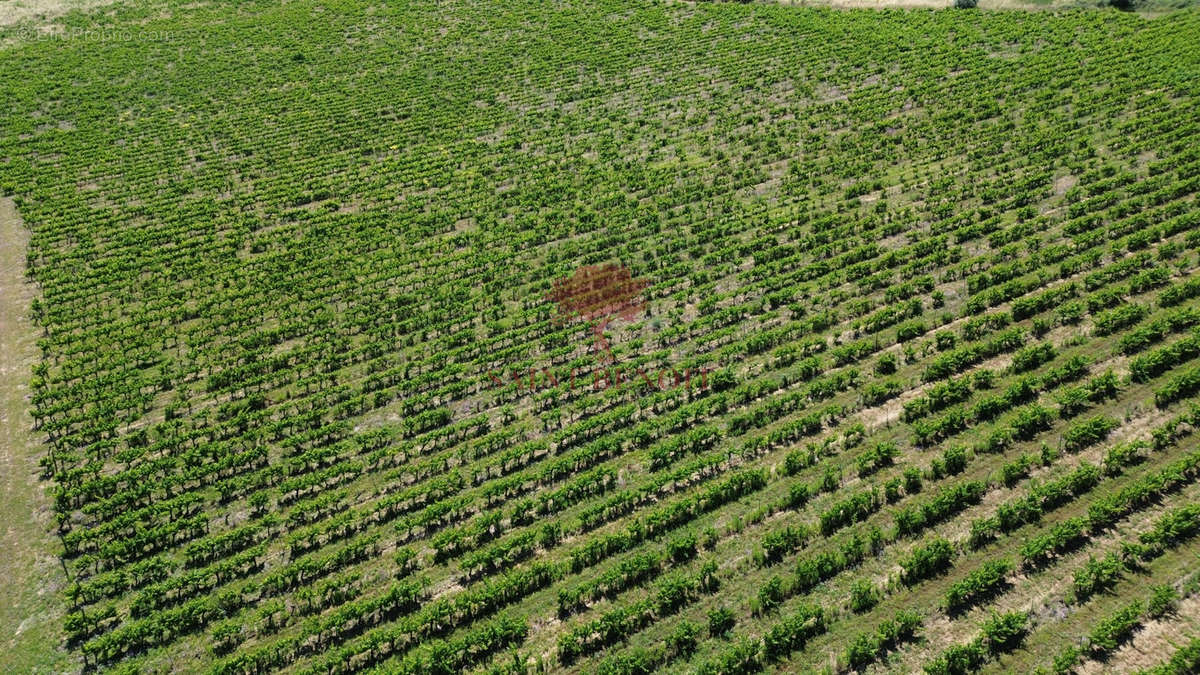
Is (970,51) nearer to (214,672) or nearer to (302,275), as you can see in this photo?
(302,275)

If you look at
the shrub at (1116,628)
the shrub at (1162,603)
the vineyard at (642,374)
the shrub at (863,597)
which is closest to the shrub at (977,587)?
the vineyard at (642,374)

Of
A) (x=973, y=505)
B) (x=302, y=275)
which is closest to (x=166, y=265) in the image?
(x=302, y=275)

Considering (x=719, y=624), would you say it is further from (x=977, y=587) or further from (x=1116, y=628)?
(x=1116, y=628)

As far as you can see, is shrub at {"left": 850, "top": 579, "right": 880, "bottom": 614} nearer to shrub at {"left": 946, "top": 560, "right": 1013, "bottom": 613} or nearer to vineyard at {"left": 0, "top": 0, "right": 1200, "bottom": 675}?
vineyard at {"left": 0, "top": 0, "right": 1200, "bottom": 675}

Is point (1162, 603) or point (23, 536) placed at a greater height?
point (1162, 603)

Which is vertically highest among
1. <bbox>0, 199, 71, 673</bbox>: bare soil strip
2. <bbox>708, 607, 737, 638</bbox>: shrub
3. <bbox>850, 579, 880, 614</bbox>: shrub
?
<bbox>850, 579, 880, 614</bbox>: shrub

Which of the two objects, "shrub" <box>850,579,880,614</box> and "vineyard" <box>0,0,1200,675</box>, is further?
"vineyard" <box>0,0,1200,675</box>

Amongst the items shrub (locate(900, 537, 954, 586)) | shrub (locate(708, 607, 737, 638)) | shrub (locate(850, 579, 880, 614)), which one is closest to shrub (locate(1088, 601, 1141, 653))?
shrub (locate(900, 537, 954, 586))

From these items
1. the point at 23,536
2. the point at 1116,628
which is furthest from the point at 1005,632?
the point at 23,536
